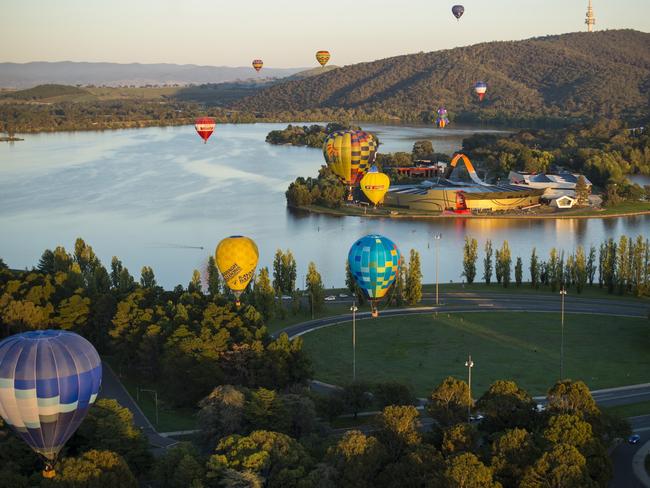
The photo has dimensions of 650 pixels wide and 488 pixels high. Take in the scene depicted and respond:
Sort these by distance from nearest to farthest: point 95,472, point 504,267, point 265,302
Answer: point 95,472
point 265,302
point 504,267

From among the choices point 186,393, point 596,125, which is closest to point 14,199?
point 186,393

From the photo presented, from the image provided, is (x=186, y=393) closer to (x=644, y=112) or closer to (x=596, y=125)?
(x=596, y=125)

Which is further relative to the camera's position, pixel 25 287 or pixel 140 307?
pixel 25 287

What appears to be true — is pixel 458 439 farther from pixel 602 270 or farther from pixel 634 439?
pixel 602 270

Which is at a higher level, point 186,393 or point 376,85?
point 376,85

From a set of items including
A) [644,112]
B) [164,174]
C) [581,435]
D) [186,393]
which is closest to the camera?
[581,435]

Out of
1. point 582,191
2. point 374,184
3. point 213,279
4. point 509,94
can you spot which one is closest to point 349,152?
point 374,184

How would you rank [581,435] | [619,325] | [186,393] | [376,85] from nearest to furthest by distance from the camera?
[581,435]
[186,393]
[619,325]
[376,85]
